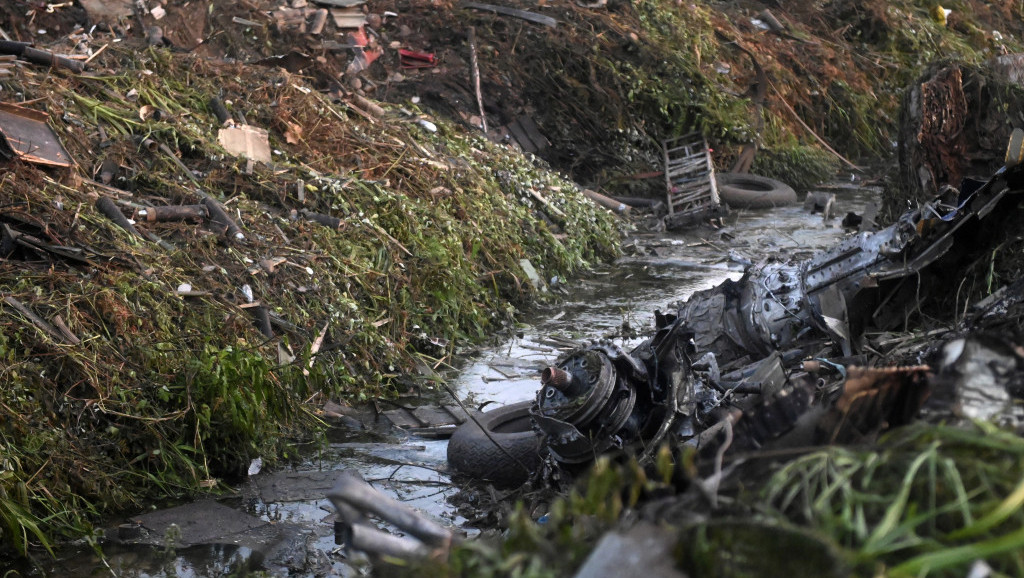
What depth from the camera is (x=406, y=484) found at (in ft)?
17.8

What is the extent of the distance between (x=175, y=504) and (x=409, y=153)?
5136 millimetres

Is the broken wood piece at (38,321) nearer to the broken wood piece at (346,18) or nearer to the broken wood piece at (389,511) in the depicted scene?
the broken wood piece at (389,511)

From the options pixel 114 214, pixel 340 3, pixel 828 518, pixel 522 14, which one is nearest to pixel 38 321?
pixel 114 214

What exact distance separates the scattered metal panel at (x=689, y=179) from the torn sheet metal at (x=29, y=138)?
7145mm

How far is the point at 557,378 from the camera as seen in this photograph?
443 cm

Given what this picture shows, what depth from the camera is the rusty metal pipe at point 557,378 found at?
4.42 meters

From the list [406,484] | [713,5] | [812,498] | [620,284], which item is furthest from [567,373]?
[713,5]

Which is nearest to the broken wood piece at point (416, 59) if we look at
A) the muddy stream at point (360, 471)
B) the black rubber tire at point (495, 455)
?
the muddy stream at point (360, 471)

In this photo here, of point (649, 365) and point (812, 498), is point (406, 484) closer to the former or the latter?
point (649, 365)

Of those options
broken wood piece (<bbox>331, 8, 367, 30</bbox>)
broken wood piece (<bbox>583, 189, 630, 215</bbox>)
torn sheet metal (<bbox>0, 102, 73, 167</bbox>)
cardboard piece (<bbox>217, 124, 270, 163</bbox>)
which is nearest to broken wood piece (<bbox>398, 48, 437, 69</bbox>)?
broken wood piece (<bbox>331, 8, 367, 30</bbox>)

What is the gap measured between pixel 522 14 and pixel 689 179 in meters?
3.49

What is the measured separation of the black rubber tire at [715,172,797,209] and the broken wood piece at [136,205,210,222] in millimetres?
7479

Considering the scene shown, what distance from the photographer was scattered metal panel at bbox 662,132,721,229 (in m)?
11.7

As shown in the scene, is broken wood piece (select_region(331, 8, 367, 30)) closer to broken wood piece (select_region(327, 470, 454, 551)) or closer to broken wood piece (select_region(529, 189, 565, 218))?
broken wood piece (select_region(529, 189, 565, 218))
